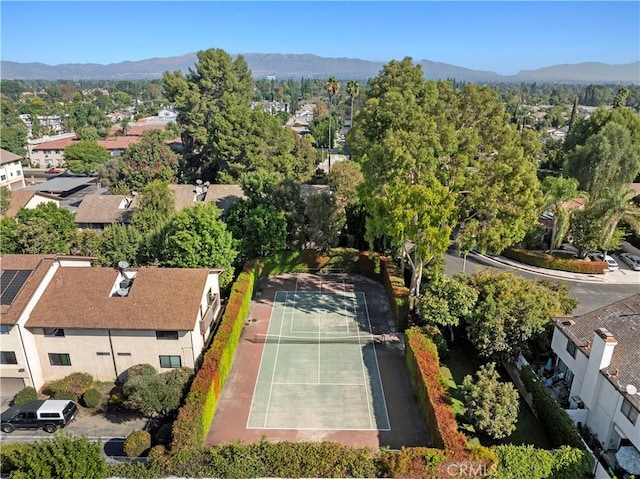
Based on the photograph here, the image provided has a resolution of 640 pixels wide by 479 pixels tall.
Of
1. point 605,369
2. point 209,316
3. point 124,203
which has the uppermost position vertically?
point 605,369

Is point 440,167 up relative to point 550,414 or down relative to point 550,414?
up

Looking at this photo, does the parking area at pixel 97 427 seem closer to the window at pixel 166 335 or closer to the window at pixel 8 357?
the window at pixel 8 357

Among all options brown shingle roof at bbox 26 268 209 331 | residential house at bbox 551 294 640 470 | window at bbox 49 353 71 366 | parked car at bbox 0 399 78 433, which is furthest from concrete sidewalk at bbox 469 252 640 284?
parked car at bbox 0 399 78 433

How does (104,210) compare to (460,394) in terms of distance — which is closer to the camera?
(460,394)

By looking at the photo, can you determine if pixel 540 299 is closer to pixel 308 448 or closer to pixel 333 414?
pixel 333 414

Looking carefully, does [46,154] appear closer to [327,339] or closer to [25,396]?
[25,396]

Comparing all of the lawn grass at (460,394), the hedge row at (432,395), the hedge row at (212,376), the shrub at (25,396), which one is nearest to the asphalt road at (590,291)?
the lawn grass at (460,394)

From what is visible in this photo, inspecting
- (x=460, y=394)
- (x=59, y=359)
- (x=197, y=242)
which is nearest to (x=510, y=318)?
(x=460, y=394)
